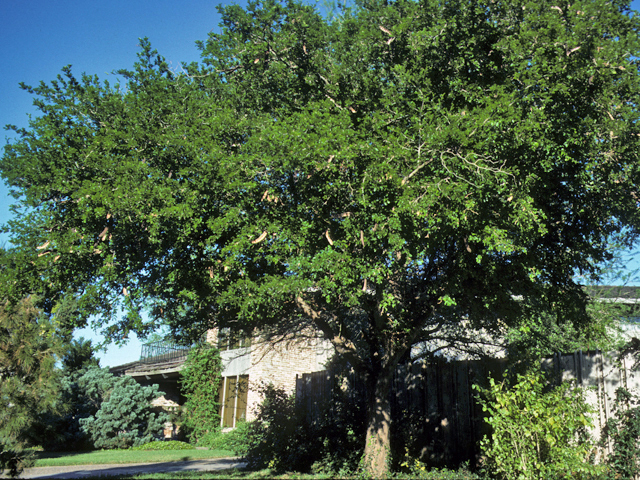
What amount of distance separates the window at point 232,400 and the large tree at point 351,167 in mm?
12358

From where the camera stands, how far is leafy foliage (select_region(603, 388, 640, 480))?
7863 millimetres

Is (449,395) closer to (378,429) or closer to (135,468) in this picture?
(378,429)

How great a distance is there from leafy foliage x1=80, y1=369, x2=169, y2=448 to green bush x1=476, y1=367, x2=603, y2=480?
60.4 ft

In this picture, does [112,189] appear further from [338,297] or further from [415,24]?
[415,24]

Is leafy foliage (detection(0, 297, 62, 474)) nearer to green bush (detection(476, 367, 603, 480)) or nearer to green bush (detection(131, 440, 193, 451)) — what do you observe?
green bush (detection(131, 440, 193, 451))

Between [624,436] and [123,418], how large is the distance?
20018 millimetres

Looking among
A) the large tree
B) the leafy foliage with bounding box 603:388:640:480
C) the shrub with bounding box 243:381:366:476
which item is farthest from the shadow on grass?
the leafy foliage with bounding box 603:388:640:480

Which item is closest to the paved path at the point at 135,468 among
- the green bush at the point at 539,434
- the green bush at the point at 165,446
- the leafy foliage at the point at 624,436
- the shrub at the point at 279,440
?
the shrub at the point at 279,440

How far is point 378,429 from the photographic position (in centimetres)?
997

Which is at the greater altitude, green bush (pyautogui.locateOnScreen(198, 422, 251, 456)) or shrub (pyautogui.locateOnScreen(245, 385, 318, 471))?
shrub (pyautogui.locateOnScreen(245, 385, 318, 471))

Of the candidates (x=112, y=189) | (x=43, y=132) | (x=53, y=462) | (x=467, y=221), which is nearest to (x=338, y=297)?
(x=467, y=221)

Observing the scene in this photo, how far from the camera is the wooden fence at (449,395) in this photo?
357 inches

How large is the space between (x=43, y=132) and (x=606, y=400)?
11.0 meters

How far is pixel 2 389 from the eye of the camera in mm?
11453
